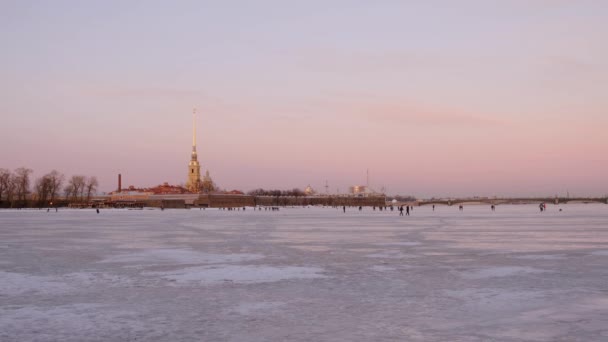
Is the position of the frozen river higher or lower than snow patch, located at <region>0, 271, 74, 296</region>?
lower

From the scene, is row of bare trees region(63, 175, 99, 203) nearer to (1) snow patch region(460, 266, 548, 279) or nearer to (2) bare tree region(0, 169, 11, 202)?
(2) bare tree region(0, 169, 11, 202)

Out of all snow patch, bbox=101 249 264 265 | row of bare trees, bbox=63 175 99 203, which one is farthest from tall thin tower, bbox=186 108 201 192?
snow patch, bbox=101 249 264 265

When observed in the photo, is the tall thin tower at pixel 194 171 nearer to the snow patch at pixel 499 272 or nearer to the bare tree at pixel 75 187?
the bare tree at pixel 75 187

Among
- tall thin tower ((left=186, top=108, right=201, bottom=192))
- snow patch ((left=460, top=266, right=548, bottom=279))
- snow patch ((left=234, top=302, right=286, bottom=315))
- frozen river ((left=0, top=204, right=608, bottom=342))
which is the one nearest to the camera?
frozen river ((left=0, top=204, right=608, bottom=342))

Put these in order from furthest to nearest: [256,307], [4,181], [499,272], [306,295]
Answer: [4,181]
[499,272]
[306,295]
[256,307]

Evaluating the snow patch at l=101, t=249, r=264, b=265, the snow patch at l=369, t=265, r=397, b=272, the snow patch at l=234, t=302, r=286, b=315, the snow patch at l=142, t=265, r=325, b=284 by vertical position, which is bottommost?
the snow patch at l=369, t=265, r=397, b=272

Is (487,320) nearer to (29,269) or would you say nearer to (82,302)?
(82,302)

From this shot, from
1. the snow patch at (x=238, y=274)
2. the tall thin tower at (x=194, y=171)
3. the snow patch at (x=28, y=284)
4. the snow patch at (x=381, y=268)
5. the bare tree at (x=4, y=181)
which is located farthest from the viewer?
the tall thin tower at (x=194, y=171)

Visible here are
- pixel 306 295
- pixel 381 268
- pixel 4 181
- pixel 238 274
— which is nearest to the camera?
pixel 306 295

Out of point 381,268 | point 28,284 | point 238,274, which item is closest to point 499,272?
point 381,268

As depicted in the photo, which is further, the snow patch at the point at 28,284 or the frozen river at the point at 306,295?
the snow patch at the point at 28,284

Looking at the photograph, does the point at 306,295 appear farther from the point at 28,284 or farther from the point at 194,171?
the point at 194,171

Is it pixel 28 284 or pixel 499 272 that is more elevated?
pixel 28 284

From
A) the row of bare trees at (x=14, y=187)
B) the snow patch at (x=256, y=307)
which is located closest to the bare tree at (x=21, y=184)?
the row of bare trees at (x=14, y=187)
